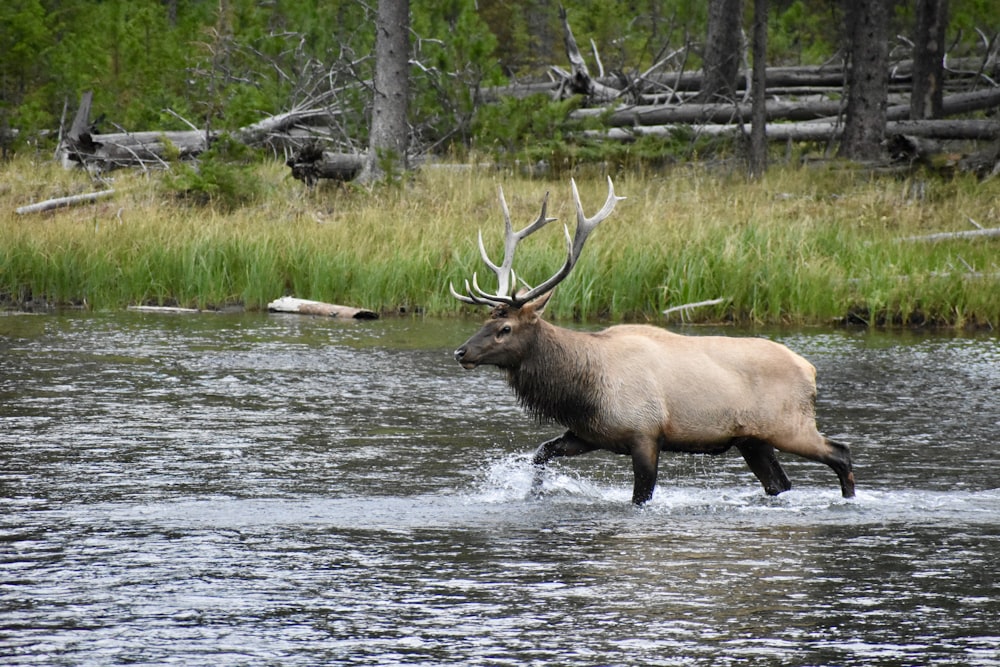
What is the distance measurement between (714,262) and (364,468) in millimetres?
8580

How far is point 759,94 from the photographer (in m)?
23.0

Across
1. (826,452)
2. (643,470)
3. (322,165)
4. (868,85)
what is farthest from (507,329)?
(868,85)

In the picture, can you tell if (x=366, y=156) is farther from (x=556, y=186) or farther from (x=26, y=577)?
(x=26, y=577)

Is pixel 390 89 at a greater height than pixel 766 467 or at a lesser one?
greater

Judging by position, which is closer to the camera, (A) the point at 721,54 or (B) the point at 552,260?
(B) the point at 552,260

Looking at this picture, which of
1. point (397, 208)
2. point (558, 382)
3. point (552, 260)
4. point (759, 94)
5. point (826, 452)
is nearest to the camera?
point (558, 382)

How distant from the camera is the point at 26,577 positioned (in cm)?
607

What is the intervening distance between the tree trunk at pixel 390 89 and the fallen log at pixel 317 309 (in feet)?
16.5

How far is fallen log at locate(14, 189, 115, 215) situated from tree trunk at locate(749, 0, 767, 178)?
1014 centimetres

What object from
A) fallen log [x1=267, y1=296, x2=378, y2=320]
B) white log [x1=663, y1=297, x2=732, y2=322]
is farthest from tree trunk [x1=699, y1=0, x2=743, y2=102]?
fallen log [x1=267, y1=296, x2=378, y2=320]

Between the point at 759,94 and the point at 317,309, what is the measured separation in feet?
31.2

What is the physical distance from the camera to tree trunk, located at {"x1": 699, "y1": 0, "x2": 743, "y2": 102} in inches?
1052

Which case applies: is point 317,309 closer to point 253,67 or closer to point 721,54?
point 253,67

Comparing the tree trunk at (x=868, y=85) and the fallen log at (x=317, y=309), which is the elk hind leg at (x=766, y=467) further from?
the tree trunk at (x=868, y=85)
